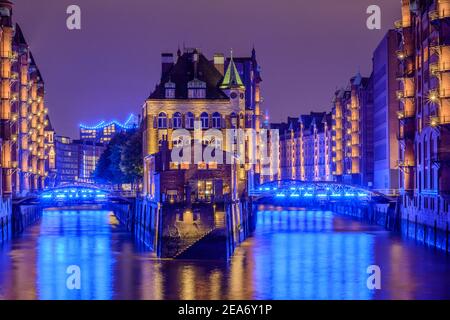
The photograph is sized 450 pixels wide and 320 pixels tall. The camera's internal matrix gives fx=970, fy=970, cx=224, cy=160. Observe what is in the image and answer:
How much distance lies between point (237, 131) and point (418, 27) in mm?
24037

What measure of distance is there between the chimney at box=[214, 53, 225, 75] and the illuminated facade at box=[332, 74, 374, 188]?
33.8 m

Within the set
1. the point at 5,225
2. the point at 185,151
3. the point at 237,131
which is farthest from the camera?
the point at 237,131

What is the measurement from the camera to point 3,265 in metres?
64.7

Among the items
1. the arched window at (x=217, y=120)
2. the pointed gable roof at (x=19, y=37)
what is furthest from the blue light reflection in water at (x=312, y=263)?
the pointed gable roof at (x=19, y=37)

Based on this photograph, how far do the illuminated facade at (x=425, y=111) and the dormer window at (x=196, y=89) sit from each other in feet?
66.6

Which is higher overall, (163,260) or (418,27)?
(418,27)

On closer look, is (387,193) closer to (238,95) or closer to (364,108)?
(238,95)

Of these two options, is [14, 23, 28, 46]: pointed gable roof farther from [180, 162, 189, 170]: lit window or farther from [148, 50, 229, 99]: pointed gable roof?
[180, 162, 189, 170]: lit window

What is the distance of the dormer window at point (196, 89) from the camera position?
96.9 meters

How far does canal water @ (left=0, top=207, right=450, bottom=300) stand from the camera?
176 ft

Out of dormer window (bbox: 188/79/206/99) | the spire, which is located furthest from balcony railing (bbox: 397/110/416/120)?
dormer window (bbox: 188/79/206/99)

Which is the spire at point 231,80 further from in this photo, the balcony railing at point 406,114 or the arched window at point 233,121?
the balcony railing at point 406,114

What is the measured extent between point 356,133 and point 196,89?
160ft
